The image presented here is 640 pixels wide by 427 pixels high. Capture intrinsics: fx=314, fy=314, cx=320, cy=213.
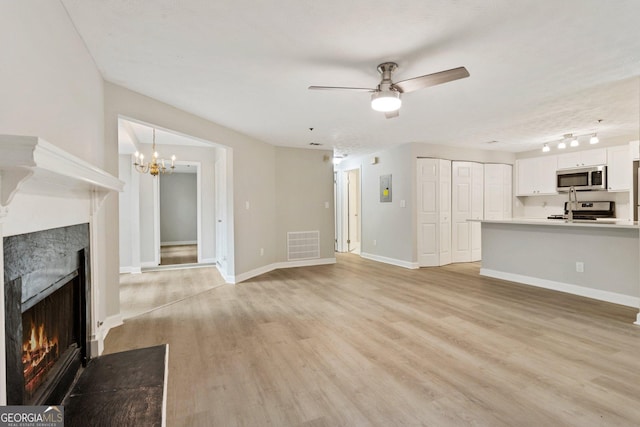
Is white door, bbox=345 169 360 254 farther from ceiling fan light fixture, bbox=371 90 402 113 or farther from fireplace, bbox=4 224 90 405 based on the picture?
fireplace, bbox=4 224 90 405

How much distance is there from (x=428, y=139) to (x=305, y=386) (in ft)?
16.0

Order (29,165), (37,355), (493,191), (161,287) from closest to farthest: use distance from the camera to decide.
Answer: (29,165), (37,355), (161,287), (493,191)

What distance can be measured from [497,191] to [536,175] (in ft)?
2.71

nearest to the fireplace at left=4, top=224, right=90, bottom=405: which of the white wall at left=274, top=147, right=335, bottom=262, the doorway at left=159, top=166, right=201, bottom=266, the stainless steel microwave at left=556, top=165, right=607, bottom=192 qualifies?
the white wall at left=274, top=147, right=335, bottom=262

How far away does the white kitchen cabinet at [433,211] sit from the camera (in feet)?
19.9

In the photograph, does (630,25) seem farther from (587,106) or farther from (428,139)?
(428,139)

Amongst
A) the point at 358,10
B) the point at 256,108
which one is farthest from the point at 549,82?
the point at 256,108

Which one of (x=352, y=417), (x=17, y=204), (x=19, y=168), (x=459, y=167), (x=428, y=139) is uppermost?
(x=428, y=139)

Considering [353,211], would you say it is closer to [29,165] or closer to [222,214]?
[222,214]

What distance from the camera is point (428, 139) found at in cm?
571

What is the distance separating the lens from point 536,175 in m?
6.75

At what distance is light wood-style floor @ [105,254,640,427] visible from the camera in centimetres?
182

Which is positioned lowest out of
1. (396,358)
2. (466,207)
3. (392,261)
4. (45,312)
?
(396,358)

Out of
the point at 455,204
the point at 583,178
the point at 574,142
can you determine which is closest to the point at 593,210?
the point at 583,178
